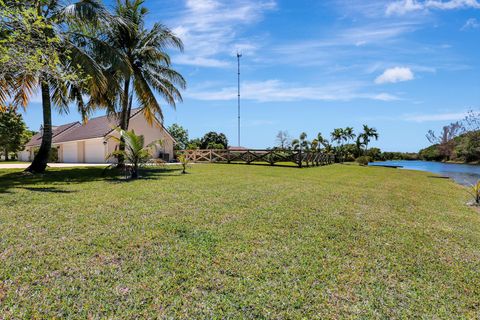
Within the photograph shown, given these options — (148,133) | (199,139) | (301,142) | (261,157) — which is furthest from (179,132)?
(261,157)

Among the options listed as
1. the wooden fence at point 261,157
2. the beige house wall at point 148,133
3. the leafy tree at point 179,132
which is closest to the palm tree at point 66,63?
the beige house wall at point 148,133

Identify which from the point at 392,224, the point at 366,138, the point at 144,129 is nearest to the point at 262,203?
the point at 392,224

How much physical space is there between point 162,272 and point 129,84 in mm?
12458

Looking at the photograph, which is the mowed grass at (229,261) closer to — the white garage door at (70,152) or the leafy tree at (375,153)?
the white garage door at (70,152)

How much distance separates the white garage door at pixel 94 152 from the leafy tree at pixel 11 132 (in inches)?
448

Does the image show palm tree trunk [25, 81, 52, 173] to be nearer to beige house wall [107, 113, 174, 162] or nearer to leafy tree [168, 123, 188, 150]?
beige house wall [107, 113, 174, 162]

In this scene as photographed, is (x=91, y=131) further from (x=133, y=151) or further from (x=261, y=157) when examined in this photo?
(x=133, y=151)

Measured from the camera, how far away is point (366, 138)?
51094 mm

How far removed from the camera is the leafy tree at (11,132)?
28.2 m

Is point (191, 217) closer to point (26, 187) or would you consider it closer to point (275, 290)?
point (275, 290)

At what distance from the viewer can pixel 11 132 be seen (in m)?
29.5

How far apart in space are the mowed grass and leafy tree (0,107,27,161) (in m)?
28.9

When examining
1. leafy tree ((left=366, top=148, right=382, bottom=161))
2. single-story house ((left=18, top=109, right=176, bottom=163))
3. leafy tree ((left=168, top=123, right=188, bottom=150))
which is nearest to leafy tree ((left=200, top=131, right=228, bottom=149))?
leafy tree ((left=168, top=123, right=188, bottom=150))

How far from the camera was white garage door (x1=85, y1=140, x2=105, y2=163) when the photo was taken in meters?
21.8
